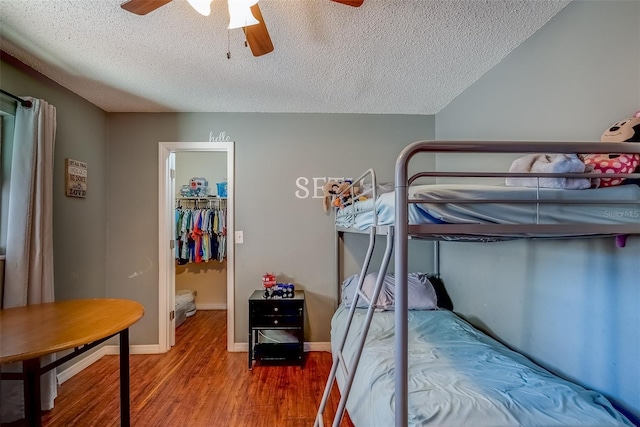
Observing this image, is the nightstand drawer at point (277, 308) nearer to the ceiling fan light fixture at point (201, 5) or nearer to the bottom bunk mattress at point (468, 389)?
the bottom bunk mattress at point (468, 389)

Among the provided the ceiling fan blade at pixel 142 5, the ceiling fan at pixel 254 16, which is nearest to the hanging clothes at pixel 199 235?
the ceiling fan at pixel 254 16

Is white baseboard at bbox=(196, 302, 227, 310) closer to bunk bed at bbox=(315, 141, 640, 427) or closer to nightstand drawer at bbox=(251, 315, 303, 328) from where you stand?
nightstand drawer at bbox=(251, 315, 303, 328)

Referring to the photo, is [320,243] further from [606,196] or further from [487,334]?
[606,196]

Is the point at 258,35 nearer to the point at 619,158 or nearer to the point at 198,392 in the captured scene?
the point at 619,158

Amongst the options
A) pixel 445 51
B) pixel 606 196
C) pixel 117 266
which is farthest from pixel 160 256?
pixel 606 196

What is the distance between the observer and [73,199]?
2574mm

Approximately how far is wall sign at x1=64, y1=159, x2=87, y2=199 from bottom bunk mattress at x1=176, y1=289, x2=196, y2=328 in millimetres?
1753

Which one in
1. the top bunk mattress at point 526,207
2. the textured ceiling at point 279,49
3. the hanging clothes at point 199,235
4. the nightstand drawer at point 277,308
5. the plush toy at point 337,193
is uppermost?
the textured ceiling at point 279,49

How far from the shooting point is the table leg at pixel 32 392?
1282 millimetres

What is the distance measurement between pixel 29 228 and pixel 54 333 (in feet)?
3.51

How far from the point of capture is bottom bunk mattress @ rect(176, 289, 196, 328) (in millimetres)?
3722

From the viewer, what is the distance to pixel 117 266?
118 inches

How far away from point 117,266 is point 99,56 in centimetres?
194

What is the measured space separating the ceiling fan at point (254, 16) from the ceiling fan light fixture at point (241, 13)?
2 centimetres
